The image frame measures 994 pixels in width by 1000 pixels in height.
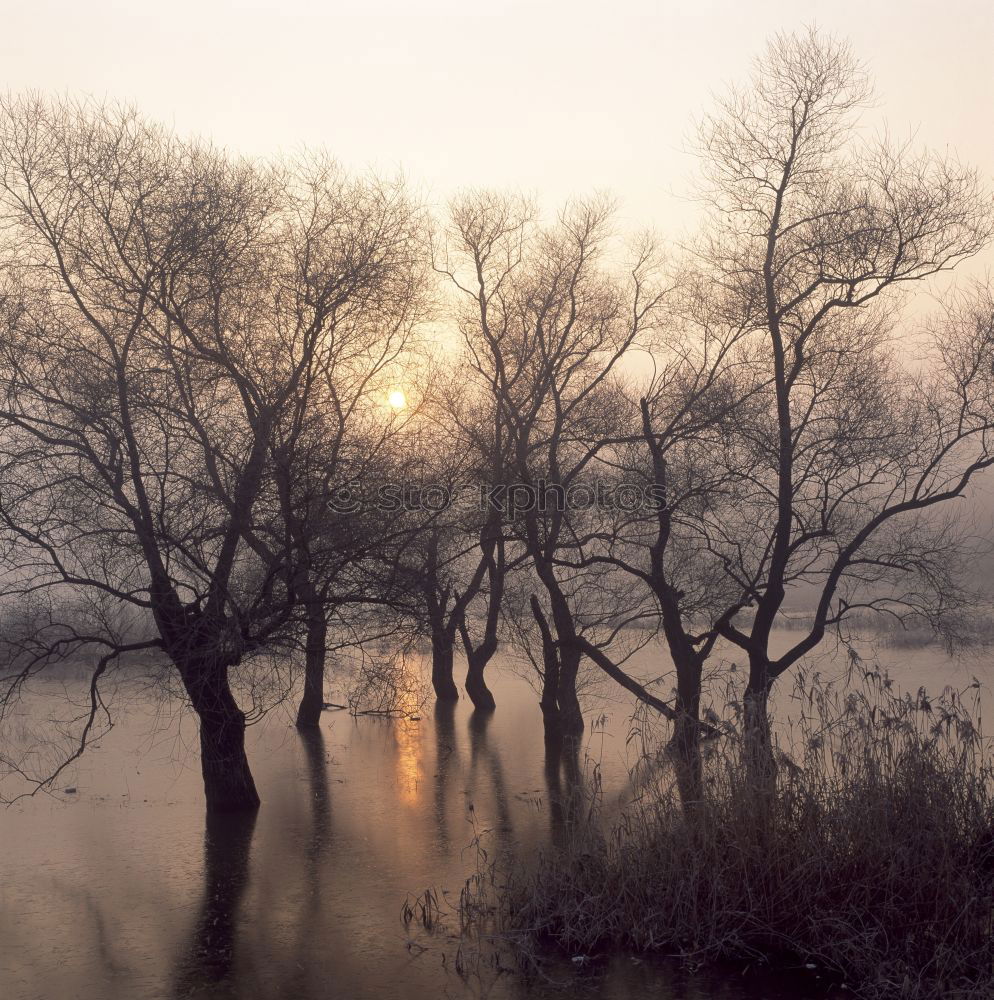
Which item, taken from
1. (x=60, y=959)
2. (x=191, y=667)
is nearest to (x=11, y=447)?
(x=191, y=667)

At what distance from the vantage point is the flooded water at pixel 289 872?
788cm

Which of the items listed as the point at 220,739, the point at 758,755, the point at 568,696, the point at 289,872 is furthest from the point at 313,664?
the point at 758,755

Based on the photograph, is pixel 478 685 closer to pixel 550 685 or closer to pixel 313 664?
pixel 550 685

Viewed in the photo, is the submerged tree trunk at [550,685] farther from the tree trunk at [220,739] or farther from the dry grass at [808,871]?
the dry grass at [808,871]

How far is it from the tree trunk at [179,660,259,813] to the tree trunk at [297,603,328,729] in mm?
1129

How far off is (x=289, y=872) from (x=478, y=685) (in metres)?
12.8

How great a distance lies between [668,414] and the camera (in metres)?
18.7

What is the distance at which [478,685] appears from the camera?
945 inches

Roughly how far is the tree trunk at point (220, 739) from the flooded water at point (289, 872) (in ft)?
1.31

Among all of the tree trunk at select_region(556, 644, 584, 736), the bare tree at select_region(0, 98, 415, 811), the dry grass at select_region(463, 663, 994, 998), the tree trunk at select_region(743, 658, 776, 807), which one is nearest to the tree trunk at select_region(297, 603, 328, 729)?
the bare tree at select_region(0, 98, 415, 811)

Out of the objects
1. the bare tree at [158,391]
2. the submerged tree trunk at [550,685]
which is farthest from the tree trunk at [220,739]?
the submerged tree trunk at [550,685]

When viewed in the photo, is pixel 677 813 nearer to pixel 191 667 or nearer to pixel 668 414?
pixel 191 667
